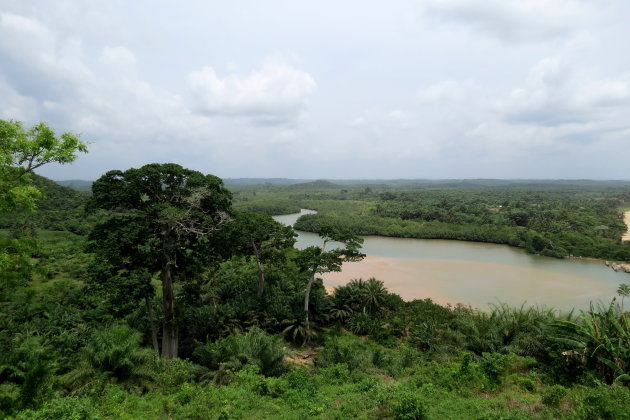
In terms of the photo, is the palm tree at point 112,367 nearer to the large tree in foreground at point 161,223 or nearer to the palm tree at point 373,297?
the large tree in foreground at point 161,223

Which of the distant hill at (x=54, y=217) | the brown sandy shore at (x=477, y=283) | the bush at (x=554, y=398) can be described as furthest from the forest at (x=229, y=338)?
the distant hill at (x=54, y=217)

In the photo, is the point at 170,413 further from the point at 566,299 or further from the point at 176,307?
the point at 566,299

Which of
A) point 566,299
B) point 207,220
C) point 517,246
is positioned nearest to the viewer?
point 207,220

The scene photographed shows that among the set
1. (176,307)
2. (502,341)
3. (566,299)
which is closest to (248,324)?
(176,307)

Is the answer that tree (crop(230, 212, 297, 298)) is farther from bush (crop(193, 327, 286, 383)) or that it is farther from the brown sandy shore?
the brown sandy shore

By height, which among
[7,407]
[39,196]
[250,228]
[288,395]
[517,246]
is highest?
[39,196]
